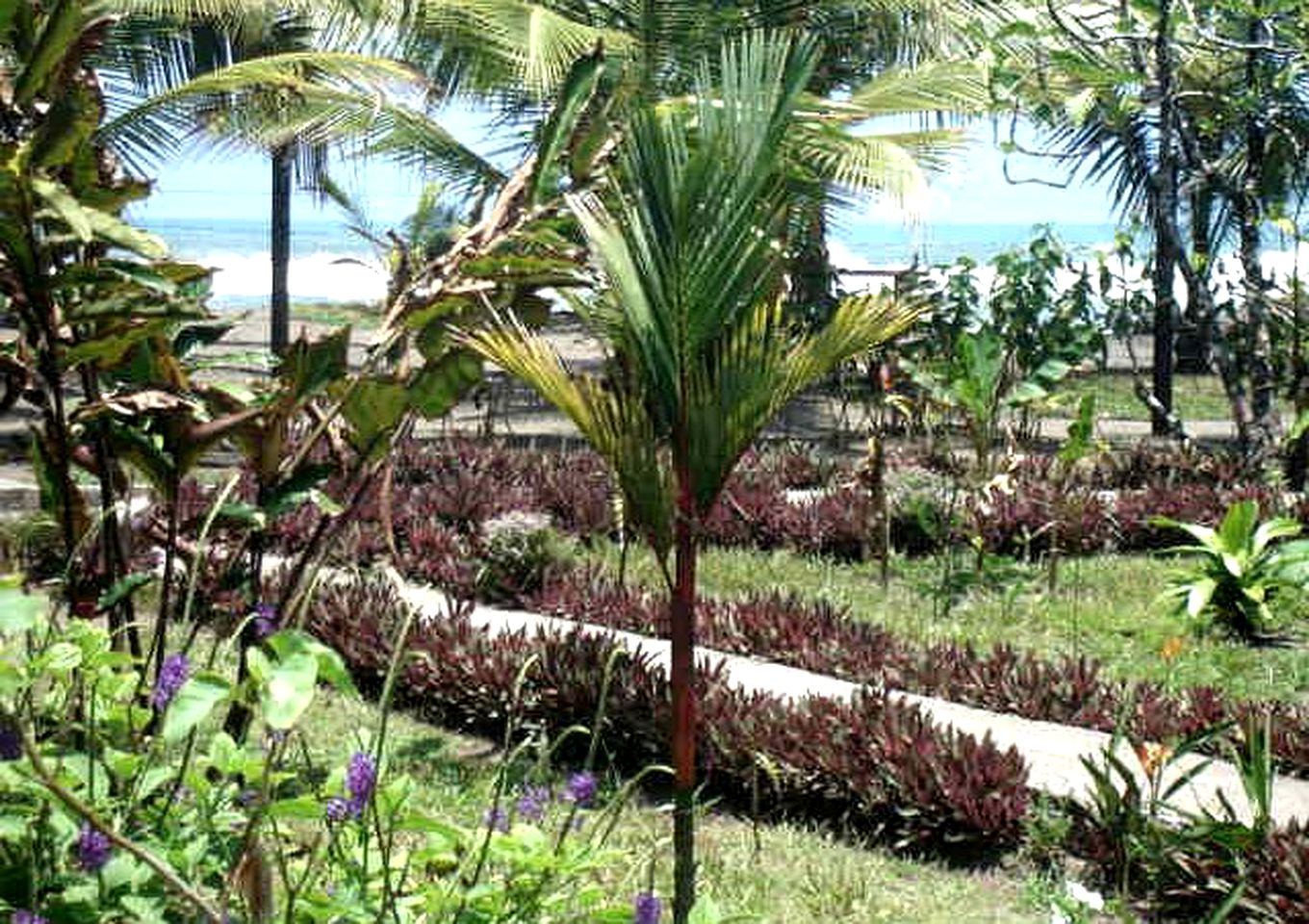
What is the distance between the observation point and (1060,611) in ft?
27.7

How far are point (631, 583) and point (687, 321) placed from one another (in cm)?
507

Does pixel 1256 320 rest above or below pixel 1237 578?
above

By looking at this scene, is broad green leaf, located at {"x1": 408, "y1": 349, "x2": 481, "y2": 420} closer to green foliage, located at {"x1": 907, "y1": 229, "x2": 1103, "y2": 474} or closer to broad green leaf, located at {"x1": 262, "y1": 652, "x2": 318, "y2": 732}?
broad green leaf, located at {"x1": 262, "y1": 652, "x2": 318, "y2": 732}

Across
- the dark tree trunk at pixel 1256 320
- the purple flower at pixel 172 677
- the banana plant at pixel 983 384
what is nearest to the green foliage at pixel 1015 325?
the banana plant at pixel 983 384

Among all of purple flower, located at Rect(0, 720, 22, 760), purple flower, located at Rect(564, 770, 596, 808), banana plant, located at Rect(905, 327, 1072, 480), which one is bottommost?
banana plant, located at Rect(905, 327, 1072, 480)

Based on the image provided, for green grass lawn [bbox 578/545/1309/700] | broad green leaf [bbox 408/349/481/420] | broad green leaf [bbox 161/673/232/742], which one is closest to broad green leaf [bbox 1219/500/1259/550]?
green grass lawn [bbox 578/545/1309/700]

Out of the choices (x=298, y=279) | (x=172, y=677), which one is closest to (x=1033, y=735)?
(x=172, y=677)

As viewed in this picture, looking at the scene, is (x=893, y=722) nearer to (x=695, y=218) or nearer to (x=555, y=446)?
(x=695, y=218)

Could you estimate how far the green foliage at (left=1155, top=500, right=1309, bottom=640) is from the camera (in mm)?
7746

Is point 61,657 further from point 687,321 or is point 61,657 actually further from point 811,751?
point 811,751

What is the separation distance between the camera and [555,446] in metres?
14.6

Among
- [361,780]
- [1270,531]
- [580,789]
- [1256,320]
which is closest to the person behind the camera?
[361,780]

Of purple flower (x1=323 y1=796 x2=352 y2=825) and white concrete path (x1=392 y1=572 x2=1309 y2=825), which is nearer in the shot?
purple flower (x1=323 y1=796 x2=352 y2=825)

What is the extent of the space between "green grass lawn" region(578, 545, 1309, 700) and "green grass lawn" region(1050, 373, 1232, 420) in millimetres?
8080
